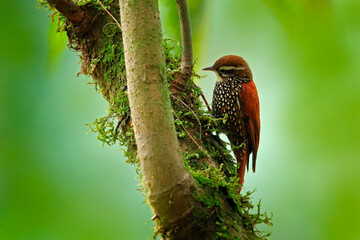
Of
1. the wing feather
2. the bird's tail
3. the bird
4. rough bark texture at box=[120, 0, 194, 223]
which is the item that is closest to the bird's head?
the bird

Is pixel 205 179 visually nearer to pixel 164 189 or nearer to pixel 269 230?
pixel 164 189

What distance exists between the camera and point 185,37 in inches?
78.4

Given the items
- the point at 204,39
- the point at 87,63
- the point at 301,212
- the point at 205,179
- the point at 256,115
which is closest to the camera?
the point at 205,179

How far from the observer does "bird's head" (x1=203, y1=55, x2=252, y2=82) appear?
325cm

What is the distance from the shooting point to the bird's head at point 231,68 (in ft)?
10.7

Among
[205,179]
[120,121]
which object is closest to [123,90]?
[120,121]

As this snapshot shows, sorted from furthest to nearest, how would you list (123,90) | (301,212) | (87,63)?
(87,63) < (123,90) < (301,212)

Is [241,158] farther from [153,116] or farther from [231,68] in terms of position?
[153,116]

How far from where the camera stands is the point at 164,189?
1.26 metres

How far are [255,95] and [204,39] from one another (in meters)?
1.45

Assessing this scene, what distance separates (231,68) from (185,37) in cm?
132

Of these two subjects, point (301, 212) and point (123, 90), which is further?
point (123, 90)

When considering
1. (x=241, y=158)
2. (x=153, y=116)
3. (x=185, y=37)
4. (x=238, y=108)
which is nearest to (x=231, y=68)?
(x=238, y=108)

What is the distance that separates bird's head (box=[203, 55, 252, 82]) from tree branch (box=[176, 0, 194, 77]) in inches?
41.2
